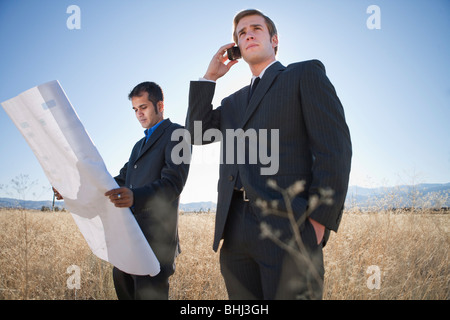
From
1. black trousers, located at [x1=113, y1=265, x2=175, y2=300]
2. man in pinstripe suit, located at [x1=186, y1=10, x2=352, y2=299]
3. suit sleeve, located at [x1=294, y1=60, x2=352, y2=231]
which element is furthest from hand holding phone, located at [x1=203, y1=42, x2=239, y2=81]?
black trousers, located at [x1=113, y1=265, x2=175, y2=300]

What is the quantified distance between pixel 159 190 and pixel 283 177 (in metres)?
1.12

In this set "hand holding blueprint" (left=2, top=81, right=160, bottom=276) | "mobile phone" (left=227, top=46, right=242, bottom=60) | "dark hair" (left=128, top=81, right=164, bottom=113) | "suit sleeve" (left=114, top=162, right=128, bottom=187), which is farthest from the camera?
"suit sleeve" (left=114, top=162, right=128, bottom=187)

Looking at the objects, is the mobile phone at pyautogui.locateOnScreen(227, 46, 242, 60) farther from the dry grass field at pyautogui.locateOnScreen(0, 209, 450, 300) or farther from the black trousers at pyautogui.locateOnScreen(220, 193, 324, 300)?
the dry grass field at pyautogui.locateOnScreen(0, 209, 450, 300)

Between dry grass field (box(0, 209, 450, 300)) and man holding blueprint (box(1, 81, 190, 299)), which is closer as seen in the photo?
man holding blueprint (box(1, 81, 190, 299))

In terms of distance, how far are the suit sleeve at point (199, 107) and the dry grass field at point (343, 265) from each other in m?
1.62

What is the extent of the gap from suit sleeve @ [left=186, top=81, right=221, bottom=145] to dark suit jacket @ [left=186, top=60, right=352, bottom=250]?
0.28 m

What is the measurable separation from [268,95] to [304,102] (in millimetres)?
230

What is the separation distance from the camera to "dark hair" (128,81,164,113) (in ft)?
8.85

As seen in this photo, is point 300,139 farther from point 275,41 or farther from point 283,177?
point 275,41

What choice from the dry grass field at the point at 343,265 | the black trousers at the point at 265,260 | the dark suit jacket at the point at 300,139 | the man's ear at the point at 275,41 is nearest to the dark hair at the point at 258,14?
the man's ear at the point at 275,41

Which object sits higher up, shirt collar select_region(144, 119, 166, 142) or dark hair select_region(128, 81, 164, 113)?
dark hair select_region(128, 81, 164, 113)

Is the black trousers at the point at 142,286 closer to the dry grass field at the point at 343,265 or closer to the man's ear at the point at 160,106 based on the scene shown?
the dry grass field at the point at 343,265

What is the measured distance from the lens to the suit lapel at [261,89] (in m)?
1.61
